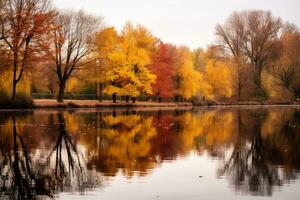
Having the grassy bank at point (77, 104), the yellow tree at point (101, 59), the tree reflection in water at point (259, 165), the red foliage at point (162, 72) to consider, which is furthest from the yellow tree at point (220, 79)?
the tree reflection in water at point (259, 165)

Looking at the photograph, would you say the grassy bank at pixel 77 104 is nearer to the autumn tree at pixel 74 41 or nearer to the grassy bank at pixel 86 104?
the grassy bank at pixel 86 104

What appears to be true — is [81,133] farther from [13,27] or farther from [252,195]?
[13,27]

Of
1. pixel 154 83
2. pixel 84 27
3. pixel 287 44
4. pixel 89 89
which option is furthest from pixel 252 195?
pixel 287 44

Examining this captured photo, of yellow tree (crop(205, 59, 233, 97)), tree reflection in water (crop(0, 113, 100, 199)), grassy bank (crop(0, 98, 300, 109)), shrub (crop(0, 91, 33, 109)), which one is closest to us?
tree reflection in water (crop(0, 113, 100, 199))

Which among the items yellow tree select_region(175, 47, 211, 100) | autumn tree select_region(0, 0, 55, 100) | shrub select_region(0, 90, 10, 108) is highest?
autumn tree select_region(0, 0, 55, 100)

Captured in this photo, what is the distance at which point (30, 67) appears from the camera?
176 feet

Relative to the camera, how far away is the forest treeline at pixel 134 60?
52688 millimetres

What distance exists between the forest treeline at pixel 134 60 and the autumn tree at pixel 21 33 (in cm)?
10

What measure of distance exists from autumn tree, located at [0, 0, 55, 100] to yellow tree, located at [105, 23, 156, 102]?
45.4 feet

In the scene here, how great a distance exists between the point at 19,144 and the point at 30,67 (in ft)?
116

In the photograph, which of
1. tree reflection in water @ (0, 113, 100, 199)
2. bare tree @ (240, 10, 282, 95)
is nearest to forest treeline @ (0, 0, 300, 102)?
bare tree @ (240, 10, 282, 95)

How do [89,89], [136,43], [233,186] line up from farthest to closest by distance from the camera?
[89,89] < [136,43] < [233,186]

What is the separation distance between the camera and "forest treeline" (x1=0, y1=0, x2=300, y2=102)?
173 ft

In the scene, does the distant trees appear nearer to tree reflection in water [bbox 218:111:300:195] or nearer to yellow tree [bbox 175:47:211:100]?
yellow tree [bbox 175:47:211:100]
